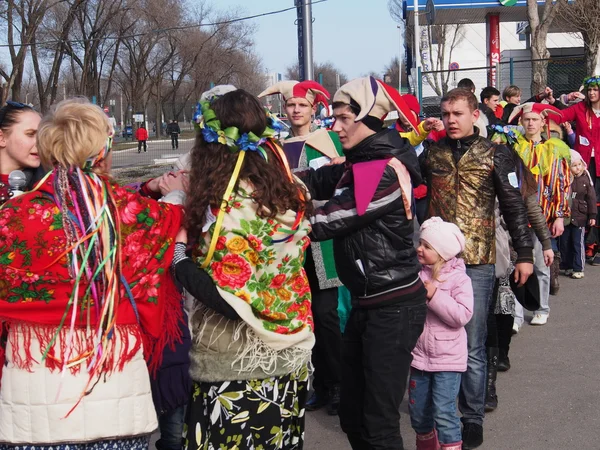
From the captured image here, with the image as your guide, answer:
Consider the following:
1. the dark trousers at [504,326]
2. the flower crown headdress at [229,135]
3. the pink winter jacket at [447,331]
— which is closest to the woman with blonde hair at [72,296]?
the flower crown headdress at [229,135]

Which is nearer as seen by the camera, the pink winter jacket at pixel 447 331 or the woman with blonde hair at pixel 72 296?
the woman with blonde hair at pixel 72 296

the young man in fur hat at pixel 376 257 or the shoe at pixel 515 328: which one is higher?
the young man in fur hat at pixel 376 257

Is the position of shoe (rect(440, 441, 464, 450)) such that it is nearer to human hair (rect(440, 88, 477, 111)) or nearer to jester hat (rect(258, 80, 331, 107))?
human hair (rect(440, 88, 477, 111))

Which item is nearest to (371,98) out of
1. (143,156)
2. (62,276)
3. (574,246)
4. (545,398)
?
(62,276)

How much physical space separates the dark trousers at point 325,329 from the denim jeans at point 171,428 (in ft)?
4.62

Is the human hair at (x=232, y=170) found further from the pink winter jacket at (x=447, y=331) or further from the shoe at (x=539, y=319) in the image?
the shoe at (x=539, y=319)

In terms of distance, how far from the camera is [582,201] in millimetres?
8867

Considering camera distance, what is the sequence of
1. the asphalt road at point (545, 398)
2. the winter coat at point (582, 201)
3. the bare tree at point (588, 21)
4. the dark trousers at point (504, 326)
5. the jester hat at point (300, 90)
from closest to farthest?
the asphalt road at point (545, 398) → the dark trousers at point (504, 326) → the jester hat at point (300, 90) → the winter coat at point (582, 201) → the bare tree at point (588, 21)

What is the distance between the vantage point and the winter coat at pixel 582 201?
8836mm

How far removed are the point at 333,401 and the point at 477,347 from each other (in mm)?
1191

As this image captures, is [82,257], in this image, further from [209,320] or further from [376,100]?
[376,100]

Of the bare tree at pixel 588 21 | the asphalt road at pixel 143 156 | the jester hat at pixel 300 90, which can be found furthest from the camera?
the asphalt road at pixel 143 156

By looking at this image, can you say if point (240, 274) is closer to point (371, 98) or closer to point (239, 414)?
point (239, 414)

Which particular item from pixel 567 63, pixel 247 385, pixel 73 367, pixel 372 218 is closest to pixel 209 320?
pixel 247 385
